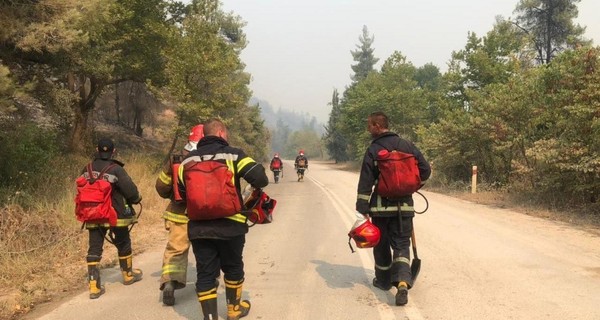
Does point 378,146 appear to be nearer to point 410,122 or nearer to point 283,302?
point 283,302

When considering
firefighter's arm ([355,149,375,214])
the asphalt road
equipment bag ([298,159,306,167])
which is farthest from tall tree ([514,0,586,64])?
firefighter's arm ([355,149,375,214])

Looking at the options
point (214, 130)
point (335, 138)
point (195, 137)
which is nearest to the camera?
point (214, 130)

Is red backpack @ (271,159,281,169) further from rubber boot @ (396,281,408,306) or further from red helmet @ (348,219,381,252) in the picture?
rubber boot @ (396,281,408,306)

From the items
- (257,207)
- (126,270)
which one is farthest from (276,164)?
(257,207)

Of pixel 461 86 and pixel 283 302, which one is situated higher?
pixel 461 86

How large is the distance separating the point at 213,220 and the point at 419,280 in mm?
2964

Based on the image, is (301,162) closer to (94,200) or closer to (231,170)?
(94,200)

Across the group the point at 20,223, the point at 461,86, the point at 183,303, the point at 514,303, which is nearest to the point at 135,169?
the point at 20,223

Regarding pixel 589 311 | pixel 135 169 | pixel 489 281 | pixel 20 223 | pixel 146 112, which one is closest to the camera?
pixel 589 311

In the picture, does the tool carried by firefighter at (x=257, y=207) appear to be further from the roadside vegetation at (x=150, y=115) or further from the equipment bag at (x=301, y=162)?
the equipment bag at (x=301, y=162)

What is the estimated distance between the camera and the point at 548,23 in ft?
115

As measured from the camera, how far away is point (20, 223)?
23.7 feet

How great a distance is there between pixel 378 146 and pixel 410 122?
Result: 35.1m

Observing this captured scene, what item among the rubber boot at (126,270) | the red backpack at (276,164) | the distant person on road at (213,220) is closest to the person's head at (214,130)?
the distant person on road at (213,220)
